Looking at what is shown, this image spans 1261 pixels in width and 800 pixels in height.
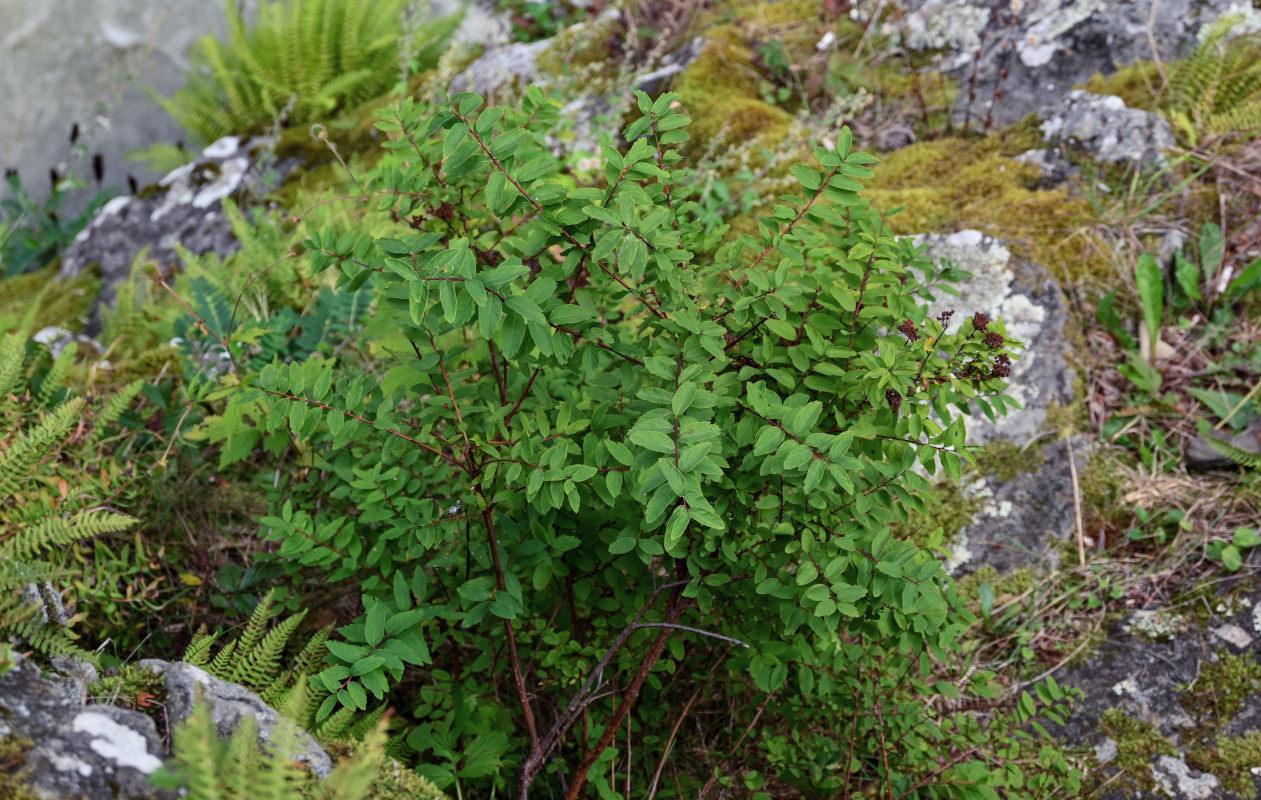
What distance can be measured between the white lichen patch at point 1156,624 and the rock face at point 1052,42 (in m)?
2.25

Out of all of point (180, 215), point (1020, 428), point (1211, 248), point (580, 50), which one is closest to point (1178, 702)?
point (1020, 428)

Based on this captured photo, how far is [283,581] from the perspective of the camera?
2572mm

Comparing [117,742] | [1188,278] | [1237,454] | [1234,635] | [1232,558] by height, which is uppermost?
[117,742]

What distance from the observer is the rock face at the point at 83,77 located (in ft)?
23.0

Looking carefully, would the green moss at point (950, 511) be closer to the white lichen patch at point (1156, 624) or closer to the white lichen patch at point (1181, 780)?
the white lichen patch at point (1156, 624)

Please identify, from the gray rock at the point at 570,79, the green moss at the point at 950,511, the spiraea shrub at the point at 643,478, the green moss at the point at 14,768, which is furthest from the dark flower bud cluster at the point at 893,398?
the gray rock at the point at 570,79

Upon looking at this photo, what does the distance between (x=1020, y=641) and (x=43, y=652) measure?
2.56 metres

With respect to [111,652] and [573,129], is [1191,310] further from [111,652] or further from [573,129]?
[111,652]

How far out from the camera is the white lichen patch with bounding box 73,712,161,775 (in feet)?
4.52

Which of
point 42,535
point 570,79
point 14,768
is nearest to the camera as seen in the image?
point 14,768

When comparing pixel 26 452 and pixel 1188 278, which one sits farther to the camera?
pixel 1188 278

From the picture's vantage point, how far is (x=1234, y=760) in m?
2.36

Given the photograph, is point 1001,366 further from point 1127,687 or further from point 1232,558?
point 1232,558

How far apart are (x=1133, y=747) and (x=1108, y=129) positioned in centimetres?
249
